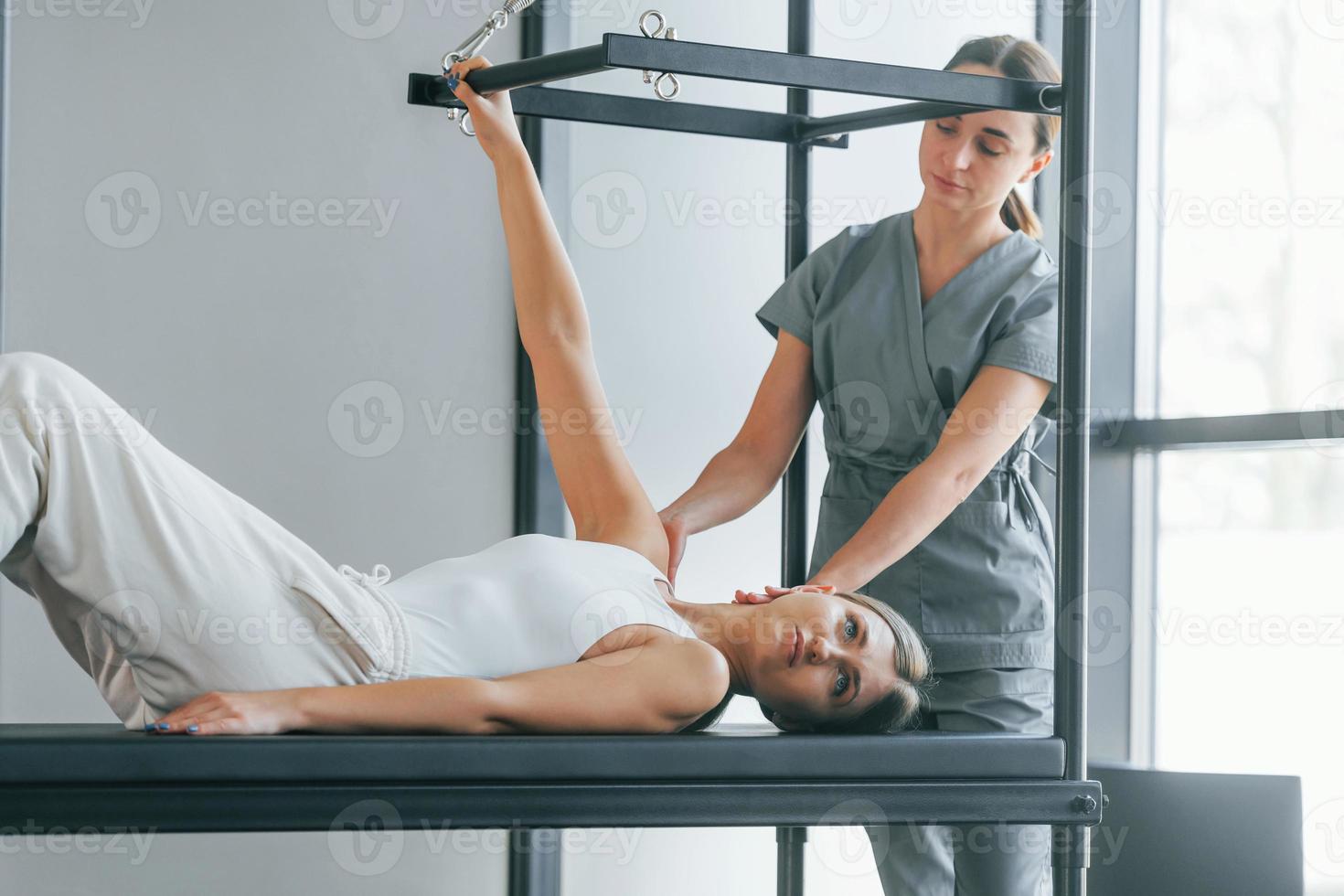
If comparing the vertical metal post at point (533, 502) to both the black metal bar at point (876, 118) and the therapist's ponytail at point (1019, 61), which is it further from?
the therapist's ponytail at point (1019, 61)

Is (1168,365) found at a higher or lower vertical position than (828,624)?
higher

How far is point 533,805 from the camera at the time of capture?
3.74 ft

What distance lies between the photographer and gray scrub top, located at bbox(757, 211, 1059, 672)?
1722mm

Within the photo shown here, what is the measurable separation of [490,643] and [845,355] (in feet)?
2.35

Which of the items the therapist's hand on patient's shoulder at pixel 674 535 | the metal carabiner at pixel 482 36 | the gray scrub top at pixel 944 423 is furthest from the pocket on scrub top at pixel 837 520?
the metal carabiner at pixel 482 36

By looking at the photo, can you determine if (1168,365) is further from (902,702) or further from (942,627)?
(902,702)

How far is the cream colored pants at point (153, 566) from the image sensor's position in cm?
117

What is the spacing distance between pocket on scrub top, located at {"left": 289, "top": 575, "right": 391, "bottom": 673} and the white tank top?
0.13 feet

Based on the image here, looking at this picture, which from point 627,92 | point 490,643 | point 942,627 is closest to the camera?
point 490,643

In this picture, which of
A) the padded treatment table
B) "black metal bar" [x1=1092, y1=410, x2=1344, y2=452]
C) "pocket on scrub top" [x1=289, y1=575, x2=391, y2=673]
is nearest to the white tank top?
"pocket on scrub top" [x1=289, y1=575, x2=391, y2=673]

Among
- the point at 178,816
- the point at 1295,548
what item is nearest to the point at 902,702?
the point at 178,816

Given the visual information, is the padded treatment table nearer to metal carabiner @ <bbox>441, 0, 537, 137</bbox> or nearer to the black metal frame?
the black metal frame

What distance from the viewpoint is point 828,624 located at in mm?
1501

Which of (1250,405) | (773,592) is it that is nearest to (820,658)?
(773,592)
